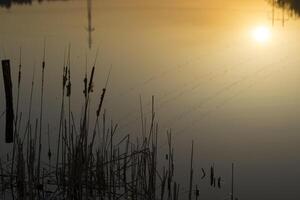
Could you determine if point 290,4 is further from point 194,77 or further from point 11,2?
point 194,77

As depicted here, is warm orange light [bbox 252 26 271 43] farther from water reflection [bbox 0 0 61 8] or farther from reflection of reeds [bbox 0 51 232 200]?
reflection of reeds [bbox 0 51 232 200]

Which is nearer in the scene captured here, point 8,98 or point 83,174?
point 83,174

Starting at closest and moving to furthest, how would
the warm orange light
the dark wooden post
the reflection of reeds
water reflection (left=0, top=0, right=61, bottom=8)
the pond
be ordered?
the reflection of reeds
the dark wooden post
the pond
the warm orange light
water reflection (left=0, top=0, right=61, bottom=8)

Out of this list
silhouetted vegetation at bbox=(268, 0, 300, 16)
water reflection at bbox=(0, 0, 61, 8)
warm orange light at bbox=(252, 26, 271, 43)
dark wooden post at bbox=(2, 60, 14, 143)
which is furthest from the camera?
water reflection at bbox=(0, 0, 61, 8)

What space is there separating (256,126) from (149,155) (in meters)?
3.36

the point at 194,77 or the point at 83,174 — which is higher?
the point at 194,77

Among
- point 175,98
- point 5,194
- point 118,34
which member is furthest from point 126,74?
point 5,194

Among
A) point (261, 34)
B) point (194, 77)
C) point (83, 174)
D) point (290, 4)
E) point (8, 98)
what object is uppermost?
point (290, 4)

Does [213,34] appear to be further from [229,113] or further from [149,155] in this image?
[149,155]

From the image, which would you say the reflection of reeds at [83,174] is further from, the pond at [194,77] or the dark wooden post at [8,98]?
the pond at [194,77]

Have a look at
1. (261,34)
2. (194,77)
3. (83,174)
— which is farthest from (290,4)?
(83,174)

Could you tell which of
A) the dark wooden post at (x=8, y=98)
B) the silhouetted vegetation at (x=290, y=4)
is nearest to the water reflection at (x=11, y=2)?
the silhouetted vegetation at (x=290, y=4)

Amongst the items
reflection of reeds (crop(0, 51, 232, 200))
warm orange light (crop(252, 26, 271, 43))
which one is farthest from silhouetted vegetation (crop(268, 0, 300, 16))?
reflection of reeds (crop(0, 51, 232, 200))

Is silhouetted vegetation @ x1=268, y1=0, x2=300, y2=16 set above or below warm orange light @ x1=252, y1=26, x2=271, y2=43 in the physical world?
above
